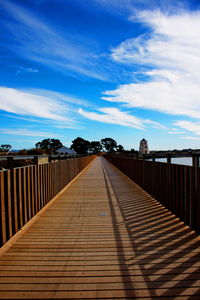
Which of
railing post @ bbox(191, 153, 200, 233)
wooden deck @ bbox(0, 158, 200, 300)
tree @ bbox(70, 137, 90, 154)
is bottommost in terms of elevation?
wooden deck @ bbox(0, 158, 200, 300)

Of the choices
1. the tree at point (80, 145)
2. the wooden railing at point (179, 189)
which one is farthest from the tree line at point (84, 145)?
the wooden railing at point (179, 189)

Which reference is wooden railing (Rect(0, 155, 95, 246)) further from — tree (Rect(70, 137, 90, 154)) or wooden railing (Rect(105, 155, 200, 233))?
tree (Rect(70, 137, 90, 154))

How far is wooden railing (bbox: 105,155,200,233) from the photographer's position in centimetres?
352

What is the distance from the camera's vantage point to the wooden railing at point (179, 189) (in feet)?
11.5

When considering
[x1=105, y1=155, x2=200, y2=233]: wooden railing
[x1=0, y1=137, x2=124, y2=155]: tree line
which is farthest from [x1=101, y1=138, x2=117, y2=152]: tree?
[x1=105, y1=155, x2=200, y2=233]: wooden railing

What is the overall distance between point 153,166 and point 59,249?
3873 millimetres

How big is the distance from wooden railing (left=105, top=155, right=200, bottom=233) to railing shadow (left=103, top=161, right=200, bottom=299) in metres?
0.21

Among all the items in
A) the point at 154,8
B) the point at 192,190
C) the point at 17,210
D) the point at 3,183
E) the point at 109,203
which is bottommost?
the point at 109,203

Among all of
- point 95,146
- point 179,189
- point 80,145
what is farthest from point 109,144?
point 179,189

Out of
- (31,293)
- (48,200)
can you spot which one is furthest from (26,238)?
(48,200)

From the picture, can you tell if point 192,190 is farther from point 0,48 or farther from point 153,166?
point 0,48

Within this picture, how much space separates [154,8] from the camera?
7.82 meters

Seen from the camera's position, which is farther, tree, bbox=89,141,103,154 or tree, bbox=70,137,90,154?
tree, bbox=89,141,103,154

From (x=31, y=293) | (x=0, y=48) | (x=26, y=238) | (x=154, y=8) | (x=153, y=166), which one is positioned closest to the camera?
(x=31, y=293)
